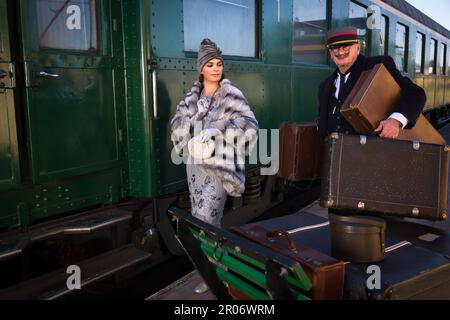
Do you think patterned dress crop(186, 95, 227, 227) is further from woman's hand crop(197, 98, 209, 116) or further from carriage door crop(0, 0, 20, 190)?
carriage door crop(0, 0, 20, 190)

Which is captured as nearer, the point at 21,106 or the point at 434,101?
the point at 21,106

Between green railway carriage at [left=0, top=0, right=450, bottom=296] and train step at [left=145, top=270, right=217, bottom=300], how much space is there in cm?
40

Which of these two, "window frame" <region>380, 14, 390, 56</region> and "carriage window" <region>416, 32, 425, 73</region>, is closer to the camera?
"window frame" <region>380, 14, 390, 56</region>

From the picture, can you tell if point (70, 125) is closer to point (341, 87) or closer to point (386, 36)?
point (341, 87)

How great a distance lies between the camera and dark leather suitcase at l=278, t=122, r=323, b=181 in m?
2.99

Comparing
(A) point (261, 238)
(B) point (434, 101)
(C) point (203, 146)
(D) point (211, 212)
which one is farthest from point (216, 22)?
(B) point (434, 101)

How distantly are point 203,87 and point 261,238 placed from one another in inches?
43.4

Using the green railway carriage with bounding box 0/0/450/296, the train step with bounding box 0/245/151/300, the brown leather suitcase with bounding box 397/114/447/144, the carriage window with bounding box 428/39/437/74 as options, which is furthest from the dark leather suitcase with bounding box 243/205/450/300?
the carriage window with bounding box 428/39/437/74

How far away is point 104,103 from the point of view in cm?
316

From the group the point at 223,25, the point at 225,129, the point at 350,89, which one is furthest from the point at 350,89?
the point at 223,25

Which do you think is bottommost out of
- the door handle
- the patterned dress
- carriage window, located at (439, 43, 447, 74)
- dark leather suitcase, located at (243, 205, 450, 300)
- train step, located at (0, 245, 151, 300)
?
train step, located at (0, 245, 151, 300)

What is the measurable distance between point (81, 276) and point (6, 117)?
998 mm

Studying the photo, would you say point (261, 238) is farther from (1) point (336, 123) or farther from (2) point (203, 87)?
(2) point (203, 87)

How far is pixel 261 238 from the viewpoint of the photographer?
8.04ft
